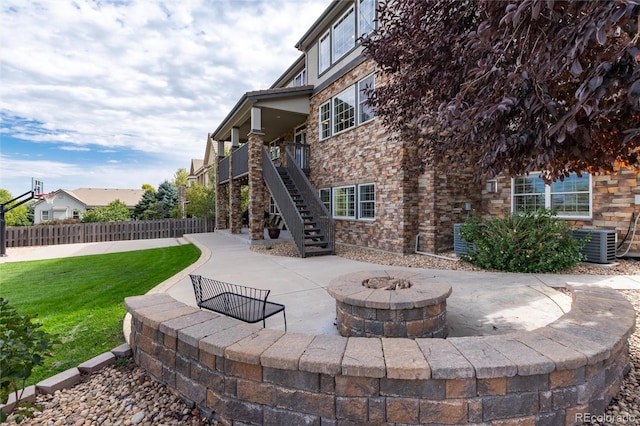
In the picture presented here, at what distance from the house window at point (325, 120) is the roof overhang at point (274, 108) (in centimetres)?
106

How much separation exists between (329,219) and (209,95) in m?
13.5

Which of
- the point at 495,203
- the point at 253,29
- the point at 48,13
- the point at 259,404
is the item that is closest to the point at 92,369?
the point at 259,404

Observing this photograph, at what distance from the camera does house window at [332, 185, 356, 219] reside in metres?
12.0

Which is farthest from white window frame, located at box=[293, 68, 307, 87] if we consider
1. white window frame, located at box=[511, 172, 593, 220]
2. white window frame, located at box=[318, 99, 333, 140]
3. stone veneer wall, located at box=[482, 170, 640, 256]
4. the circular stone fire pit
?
the circular stone fire pit

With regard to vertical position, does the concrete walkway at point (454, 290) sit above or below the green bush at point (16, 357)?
below

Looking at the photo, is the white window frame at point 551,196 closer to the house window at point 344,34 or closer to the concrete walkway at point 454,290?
the concrete walkway at point 454,290

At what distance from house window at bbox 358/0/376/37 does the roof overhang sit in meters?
3.66

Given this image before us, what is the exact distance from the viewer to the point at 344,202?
41.3 feet

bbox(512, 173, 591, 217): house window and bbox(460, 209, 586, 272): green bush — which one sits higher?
bbox(512, 173, 591, 217): house window

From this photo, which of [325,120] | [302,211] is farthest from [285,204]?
[325,120]

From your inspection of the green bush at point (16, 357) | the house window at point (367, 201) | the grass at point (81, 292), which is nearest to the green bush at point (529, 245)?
the house window at point (367, 201)

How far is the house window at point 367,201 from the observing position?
35.9 ft

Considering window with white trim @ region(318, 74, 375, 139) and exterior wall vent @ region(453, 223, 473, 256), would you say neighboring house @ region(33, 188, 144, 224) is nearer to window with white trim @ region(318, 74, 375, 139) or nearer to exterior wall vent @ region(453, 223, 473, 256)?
window with white trim @ region(318, 74, 375, 139)

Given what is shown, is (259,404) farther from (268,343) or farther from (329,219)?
(329,219)
